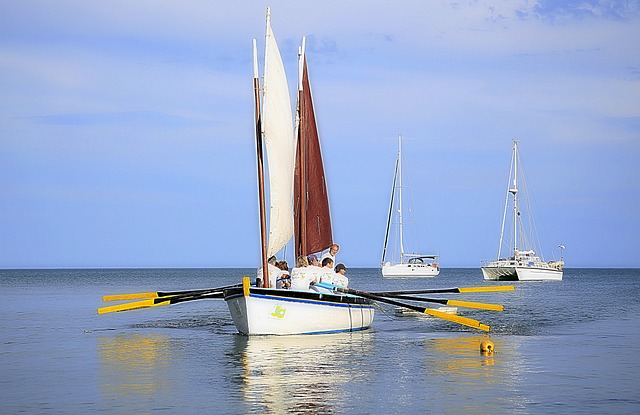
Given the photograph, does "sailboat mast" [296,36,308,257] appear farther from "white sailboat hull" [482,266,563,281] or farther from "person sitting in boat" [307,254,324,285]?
"white sailboat hull" [482,266,563,281]

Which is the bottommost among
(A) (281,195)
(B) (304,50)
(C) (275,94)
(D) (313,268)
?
(D) (313,268)

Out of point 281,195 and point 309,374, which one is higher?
point 281,195

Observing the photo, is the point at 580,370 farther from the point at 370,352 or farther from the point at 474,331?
the point at 474,331

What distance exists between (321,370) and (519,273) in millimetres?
81154

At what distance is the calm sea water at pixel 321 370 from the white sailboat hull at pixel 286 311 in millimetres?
348

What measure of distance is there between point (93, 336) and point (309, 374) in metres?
13.4

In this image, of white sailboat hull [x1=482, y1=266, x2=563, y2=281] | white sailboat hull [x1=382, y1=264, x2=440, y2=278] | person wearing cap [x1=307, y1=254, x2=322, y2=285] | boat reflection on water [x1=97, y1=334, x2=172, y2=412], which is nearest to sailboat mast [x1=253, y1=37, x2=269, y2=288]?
person wearing cap [x1=307, y1=254, x2=322, y2=285]

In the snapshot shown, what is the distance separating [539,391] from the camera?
738 inches

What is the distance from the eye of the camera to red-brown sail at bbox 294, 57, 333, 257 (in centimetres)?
3117

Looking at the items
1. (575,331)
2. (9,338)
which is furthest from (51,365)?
(575,331)

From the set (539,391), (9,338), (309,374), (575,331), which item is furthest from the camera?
(575,331)

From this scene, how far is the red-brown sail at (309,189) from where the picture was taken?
102 feet

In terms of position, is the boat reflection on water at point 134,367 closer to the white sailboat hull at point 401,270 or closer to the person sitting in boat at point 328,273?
the person sitting in boat at point 328,273

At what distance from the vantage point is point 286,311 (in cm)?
2658
